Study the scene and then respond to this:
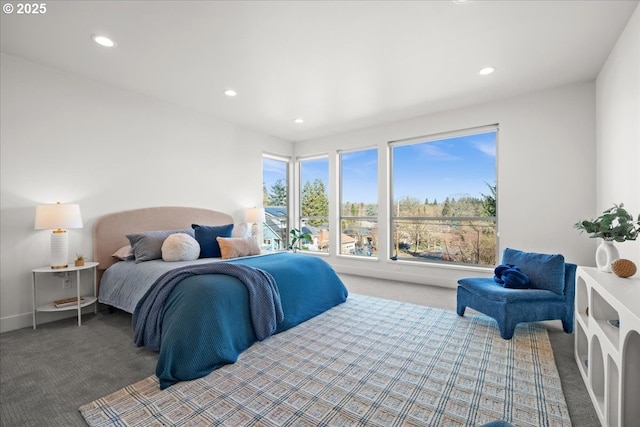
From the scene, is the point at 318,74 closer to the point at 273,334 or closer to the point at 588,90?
the point at 273,334

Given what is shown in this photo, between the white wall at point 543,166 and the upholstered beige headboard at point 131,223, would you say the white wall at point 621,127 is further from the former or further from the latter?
the upholstered beige headboard at point 131,223

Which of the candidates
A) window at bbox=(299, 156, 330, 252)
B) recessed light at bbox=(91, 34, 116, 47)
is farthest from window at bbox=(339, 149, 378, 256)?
recessed light at bbox=(91, 34, 116, 47)

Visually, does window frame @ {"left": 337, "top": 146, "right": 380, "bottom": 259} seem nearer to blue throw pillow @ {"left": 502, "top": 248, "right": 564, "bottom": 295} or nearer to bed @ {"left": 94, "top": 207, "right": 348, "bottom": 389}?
bed @ {"left": 94, "top": 207, "right": 348, "bottom": 389}

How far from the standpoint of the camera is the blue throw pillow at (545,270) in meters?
2.69

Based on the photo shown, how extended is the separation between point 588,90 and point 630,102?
1255mm

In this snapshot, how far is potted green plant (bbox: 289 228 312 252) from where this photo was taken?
598 cm

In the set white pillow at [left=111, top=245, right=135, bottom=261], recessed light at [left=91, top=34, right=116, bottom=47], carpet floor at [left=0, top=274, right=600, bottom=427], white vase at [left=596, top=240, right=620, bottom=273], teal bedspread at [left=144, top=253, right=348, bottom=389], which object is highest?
recessed light at [left=91, top=34, right=116, bottom=47]

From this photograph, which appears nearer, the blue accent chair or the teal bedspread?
the teal bedspread

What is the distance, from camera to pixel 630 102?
Result: 237cm

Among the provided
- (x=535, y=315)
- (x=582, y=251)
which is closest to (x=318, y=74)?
(x=535, y=315)

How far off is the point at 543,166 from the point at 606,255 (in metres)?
2.04

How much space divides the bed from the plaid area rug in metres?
0.15

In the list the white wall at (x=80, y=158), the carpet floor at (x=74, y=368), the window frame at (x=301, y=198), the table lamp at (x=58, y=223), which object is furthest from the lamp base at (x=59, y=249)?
the window frame at (x=301, y=198)

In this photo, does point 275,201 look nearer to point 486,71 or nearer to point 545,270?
point 486,71
